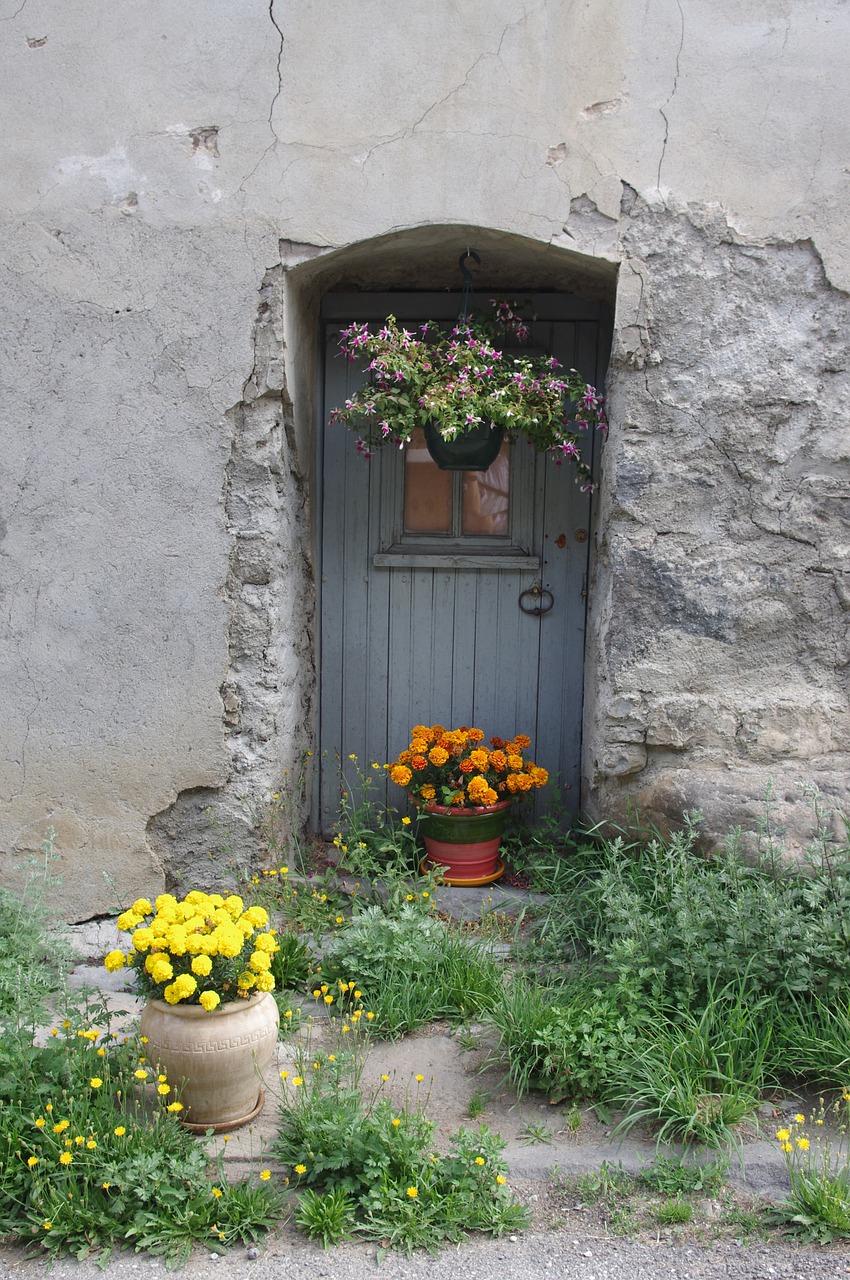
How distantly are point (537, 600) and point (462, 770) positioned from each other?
0.84 meters

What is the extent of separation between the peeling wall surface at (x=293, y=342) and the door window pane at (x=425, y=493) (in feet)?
2.62

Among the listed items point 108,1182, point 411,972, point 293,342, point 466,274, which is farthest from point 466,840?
point 466,274

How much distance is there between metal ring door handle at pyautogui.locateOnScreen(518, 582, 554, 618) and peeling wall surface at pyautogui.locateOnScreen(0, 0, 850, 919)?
0.67 metres

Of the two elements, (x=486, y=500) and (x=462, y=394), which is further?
(x=486, y=500)

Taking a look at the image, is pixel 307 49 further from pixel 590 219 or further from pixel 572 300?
pixel 572 300

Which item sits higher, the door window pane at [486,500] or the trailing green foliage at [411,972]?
the door window pane at [486,500]

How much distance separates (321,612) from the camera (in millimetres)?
4160

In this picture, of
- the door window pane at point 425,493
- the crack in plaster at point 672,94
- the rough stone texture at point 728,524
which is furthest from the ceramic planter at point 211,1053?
the crack in plaster at point 672,94

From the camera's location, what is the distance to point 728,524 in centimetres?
333

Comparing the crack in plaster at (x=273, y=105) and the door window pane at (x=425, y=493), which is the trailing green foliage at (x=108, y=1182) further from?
the crack in plaster at (x=273, y=105)

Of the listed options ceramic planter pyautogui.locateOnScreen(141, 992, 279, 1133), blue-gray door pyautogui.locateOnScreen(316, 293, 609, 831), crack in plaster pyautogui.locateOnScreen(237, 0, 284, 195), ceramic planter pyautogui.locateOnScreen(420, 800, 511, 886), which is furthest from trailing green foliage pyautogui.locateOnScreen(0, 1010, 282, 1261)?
crack in plaster pyautogui.locateOnScreen(237, 0, 284, 195)

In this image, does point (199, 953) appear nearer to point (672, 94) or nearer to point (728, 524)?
point (728, 524)

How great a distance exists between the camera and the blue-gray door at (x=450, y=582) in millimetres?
4078

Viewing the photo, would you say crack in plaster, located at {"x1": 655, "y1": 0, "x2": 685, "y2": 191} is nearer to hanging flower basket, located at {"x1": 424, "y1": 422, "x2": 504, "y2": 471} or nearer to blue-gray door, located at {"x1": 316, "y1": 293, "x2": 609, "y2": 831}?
blue-gray door, located at {"x1": 316, "y1": 293, "x2": 609, "y2": 831}
